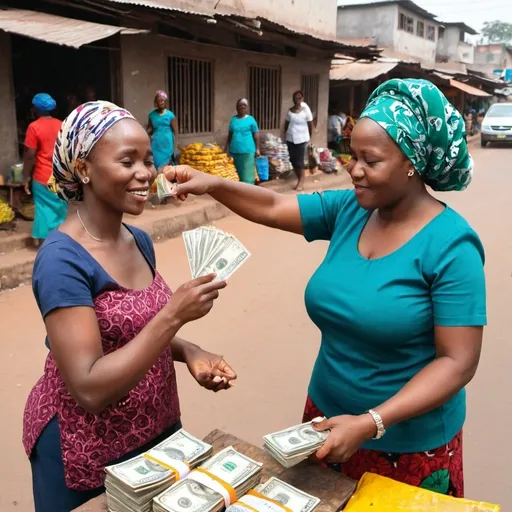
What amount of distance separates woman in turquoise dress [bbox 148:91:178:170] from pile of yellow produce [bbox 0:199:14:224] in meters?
2.44

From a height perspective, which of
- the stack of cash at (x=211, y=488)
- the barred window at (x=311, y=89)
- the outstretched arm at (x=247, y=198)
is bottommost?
the stack of cash at (x=211, y=488)

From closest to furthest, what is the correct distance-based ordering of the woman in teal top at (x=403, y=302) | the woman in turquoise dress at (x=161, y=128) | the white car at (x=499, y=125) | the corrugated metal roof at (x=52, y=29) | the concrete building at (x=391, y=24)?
the woman in teal top at (x=403, y=302) → the corrugated metal roof at (x=52, y=29) → the woman in turquoise dress at (x=161, y=128) → the white car at (x=499, y=125) → the concrete building at (x=391, y=24)

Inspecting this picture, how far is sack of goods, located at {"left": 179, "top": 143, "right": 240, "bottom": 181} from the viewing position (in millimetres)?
9297

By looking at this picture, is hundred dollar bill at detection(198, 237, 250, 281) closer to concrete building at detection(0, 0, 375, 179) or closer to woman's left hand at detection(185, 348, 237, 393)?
woman's left hand at detection(185, 348, 237, 393)

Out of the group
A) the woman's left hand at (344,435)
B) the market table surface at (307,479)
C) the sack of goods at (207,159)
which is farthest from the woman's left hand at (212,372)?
the sack of goods at (207,159)

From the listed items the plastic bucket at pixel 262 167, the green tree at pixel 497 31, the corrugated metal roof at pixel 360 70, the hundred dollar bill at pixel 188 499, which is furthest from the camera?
the green tree at pixel 497 31

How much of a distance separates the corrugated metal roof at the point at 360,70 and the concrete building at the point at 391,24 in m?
9.65

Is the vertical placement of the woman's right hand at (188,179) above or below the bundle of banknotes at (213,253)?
above


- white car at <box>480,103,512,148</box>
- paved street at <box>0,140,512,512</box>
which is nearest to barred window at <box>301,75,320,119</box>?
paved street at <box>0,140,512,512</box>

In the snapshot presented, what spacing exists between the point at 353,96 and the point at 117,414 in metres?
18.7

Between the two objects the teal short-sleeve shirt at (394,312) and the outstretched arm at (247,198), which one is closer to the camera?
the teal short-sleeve shirt at (394,312)

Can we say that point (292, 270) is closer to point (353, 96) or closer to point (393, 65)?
point (393, 65)

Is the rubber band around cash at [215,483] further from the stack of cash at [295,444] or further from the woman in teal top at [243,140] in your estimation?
the woman in teal top at [243,140]

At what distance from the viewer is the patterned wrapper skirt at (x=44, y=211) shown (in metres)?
6.20
